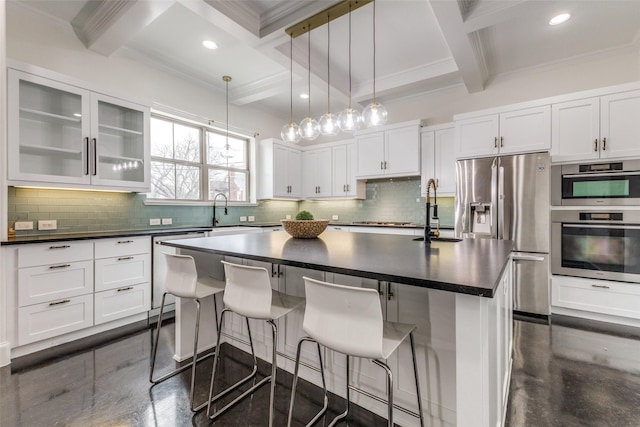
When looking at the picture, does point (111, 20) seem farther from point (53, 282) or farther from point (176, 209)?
point (53, 282)

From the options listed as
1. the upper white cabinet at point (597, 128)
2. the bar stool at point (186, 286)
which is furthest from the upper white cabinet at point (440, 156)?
the bar stool at point (186, 286)

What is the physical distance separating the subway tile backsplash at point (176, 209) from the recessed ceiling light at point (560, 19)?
2.23m

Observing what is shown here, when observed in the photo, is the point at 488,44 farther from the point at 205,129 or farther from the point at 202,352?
the point at 202,352

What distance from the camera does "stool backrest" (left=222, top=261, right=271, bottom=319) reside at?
4.83 ft

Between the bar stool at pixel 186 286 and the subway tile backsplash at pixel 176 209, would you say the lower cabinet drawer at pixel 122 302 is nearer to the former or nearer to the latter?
the subway tile backsplash at pixel 176 209

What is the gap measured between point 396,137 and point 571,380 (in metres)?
3.38

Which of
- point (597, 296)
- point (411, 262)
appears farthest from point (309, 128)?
point (597, 296)

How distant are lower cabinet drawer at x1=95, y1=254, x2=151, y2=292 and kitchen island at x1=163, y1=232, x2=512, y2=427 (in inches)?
47.5

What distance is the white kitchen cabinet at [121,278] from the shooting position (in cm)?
273

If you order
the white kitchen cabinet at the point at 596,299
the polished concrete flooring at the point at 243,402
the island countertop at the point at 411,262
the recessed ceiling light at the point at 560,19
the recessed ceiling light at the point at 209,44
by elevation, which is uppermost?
the recessed ceiling light at the point at 209,44

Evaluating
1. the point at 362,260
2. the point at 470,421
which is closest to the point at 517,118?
the point at 362,260

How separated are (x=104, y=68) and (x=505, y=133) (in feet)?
15.1

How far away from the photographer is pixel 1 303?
219 cm

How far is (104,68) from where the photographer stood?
3217mm
